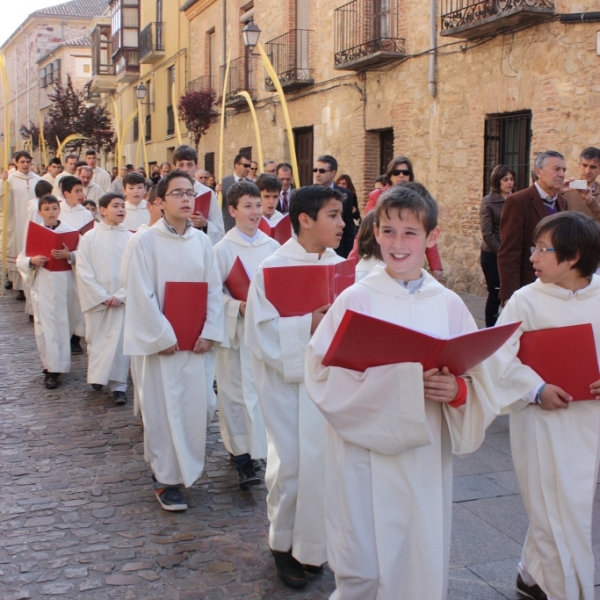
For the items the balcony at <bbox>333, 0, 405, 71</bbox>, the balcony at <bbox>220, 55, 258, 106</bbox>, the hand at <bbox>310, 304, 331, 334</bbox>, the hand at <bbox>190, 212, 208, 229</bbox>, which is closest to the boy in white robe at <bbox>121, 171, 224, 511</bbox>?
the hand at <bbox>310, 304, 331, 334</bbox>

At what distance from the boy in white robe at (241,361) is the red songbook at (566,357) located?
7.02 ft

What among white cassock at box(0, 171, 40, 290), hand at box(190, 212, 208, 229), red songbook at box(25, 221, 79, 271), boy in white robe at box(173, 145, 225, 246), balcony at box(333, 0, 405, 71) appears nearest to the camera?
hand at box(190, 212, 208, 229)

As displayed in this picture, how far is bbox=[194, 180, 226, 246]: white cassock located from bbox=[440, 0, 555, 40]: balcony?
16.5 ft

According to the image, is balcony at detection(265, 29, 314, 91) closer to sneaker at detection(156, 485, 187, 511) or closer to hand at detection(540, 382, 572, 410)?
sneaker at detection(156, 485, 187, 511)

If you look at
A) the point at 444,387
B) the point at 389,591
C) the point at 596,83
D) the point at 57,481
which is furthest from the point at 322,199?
the point at 596,83

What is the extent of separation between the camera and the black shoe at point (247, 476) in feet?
16.5

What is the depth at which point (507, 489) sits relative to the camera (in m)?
4.87

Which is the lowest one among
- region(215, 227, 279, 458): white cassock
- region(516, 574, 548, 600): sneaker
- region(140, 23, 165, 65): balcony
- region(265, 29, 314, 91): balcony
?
region(516, 574, 548, 600): sneaker

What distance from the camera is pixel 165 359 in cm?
481

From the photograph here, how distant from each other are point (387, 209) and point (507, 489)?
263 cm

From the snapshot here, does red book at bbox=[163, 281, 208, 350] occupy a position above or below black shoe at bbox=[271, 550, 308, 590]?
above

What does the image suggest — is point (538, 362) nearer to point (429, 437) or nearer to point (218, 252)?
point (429, 437)

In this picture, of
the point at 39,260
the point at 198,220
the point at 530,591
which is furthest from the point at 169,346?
the point at 39,260

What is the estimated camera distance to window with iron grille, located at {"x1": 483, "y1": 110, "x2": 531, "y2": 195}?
11539 mm
